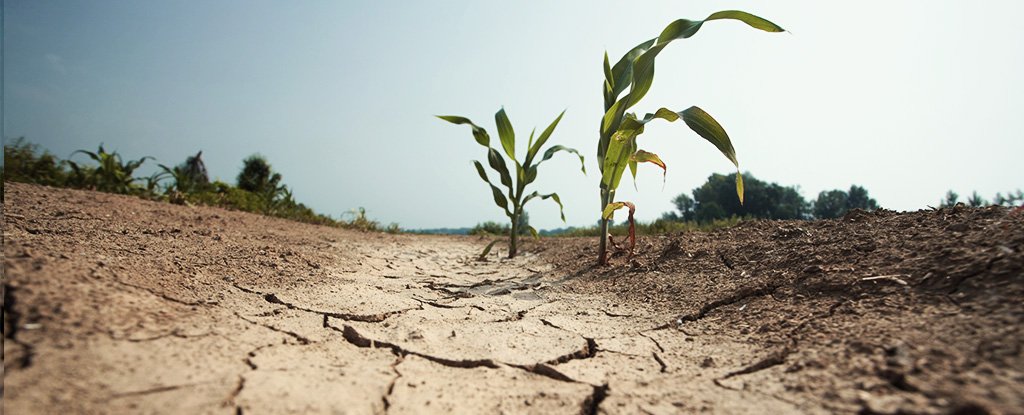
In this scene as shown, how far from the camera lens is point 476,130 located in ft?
12.9

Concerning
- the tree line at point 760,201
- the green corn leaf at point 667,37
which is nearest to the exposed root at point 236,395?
the green corn leaf at point 667,37

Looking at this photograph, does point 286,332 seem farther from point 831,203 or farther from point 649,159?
point 831,203

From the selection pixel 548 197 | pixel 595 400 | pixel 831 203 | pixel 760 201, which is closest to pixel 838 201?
pixel 831 203

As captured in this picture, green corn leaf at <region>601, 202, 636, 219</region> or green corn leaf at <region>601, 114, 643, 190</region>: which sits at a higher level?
green corn leaf at <region>601, 114, 643, 190</region>

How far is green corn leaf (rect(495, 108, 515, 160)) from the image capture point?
12.8 ft

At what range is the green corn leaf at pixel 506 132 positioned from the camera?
391 cm

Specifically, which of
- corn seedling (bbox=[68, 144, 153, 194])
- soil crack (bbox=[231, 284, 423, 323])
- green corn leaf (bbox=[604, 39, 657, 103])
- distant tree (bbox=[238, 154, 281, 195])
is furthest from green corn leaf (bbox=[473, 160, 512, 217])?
distant tree (bbox=[238, 154, 281, 195])

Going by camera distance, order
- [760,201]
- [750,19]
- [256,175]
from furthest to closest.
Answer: [760,201]
[256,175]
[750,19]

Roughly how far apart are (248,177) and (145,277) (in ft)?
30.2

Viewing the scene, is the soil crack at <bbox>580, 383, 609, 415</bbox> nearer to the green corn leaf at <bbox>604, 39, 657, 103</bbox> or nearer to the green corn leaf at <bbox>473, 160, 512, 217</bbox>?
the green corn leaf at <bbox>604, 39, 657, 103</bbox>

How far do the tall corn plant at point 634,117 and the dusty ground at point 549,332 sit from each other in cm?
65

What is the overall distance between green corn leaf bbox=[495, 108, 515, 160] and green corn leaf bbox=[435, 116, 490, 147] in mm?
135

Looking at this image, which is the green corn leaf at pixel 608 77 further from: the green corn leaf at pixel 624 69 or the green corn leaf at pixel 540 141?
the green corn leaf at pixel 540 141

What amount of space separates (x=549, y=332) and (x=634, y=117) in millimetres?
1605
